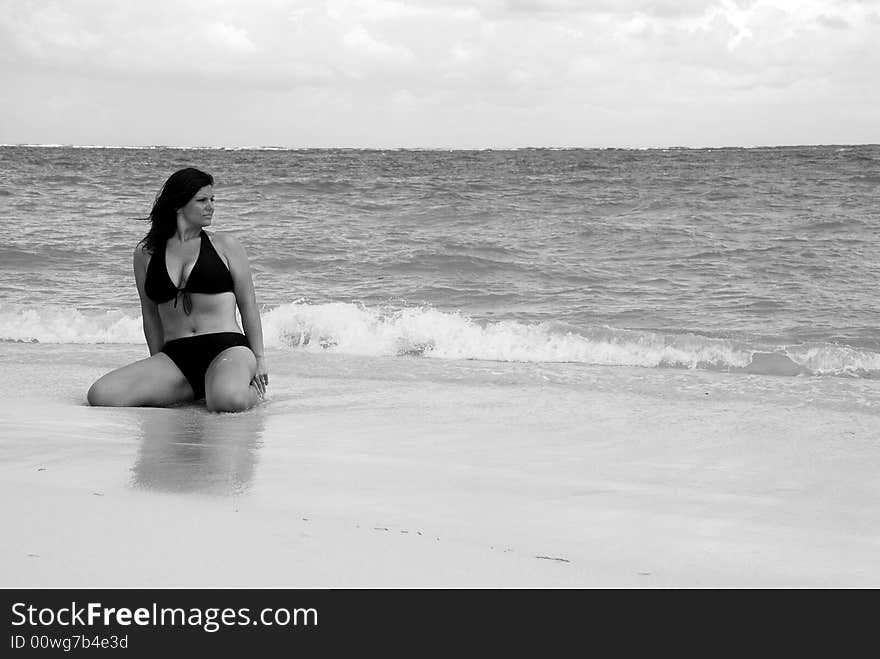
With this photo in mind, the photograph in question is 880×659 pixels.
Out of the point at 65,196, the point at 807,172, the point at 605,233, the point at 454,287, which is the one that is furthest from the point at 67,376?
the point at 807,172

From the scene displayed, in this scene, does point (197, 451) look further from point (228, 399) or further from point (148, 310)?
point (148, 310)

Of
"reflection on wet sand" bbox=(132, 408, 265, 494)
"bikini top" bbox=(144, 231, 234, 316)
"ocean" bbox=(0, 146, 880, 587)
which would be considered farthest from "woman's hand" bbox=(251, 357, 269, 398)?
"bikini top" bbox=(144, 231, 234, 316)

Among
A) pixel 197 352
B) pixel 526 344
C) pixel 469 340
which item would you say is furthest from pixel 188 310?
pixel 526 344

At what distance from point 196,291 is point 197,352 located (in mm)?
308

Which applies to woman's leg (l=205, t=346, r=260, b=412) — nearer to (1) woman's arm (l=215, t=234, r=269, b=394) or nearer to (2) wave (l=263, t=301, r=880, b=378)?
(1) woman's arm (l=215, t=234, r=269, b=394)

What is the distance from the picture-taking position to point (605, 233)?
585 inches

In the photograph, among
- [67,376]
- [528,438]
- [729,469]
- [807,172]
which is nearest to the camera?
[729,469]

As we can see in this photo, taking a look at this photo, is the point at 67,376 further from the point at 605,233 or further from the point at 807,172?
the point at 807,172

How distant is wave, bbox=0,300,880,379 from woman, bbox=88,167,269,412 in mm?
2745

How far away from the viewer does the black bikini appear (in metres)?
5.09

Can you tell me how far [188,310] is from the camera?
203 inches
